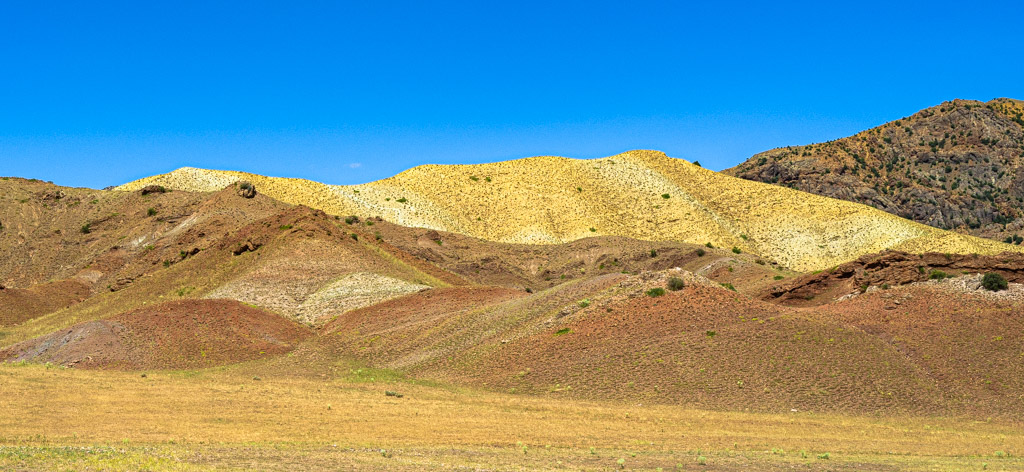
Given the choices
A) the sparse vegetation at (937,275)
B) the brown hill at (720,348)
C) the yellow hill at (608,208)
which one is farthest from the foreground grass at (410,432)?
the yellow hill at (608,208)

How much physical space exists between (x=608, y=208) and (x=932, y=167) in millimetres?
59371

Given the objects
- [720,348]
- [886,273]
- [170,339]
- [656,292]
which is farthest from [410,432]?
[886,273]

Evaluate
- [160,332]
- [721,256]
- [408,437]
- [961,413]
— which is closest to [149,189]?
[160,332]

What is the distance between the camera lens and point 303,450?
2145 cm

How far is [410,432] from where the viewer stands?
25203 millimetres

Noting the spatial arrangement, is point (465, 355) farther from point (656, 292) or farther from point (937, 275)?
point (937, 275)

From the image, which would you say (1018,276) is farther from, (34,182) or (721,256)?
(34,182)

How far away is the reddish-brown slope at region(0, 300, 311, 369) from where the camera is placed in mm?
38625

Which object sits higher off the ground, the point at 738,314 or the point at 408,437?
the point at 738,314

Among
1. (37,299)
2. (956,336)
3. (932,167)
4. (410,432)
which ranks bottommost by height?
(410,432)

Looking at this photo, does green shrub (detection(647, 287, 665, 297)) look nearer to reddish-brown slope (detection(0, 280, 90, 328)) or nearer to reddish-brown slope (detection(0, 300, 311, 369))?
reddish-brown slope (detection(0, 300, 311, 369))

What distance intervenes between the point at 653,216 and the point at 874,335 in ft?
177

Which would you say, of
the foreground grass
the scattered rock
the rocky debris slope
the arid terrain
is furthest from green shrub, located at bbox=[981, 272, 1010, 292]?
the scattered rock

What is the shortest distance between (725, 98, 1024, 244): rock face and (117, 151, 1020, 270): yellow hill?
1087 inches
